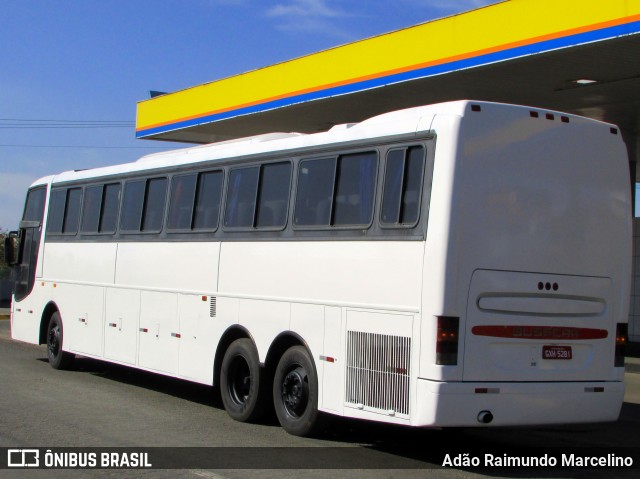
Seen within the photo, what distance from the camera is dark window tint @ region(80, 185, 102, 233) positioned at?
15.7 meters

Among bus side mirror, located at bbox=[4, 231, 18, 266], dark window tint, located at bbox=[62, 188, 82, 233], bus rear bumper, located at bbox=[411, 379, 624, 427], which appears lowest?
bus rear bumper, located at bbox=[411, 379, 624, 427]

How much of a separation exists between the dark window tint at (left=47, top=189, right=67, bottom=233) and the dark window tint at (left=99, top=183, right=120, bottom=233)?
172cm

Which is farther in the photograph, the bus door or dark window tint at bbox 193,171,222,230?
the bus door

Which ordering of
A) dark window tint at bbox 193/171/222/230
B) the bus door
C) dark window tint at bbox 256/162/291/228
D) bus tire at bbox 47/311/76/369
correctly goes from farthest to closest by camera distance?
the bus door
bus tire at bbox 47/311/76/369
dark window tint at bbox 193/171/222/230
dark window tint at bbox 256/162/291/228

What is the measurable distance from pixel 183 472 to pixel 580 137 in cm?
492

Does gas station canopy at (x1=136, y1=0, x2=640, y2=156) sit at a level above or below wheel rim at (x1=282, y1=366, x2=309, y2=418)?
above

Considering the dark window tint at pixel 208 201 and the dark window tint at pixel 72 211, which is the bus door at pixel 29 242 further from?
the dark window tint at pixel 208 201

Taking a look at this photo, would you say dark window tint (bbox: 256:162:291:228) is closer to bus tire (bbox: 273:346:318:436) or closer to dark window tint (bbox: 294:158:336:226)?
dark window tint (bbox: 294:158:336:226)

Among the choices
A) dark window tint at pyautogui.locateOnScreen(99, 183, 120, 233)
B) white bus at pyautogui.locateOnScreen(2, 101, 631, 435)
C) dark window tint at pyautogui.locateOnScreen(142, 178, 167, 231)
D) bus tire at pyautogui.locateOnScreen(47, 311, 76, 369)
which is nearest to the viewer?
white bus at pyautogui.locateOnScreen(2, 101, 631, 435)

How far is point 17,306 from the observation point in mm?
18312

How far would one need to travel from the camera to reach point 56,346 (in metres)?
16.8

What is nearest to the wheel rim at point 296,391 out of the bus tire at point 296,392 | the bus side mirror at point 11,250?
the bus tire at point 296,392

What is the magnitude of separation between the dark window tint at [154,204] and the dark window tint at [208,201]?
1004 mm

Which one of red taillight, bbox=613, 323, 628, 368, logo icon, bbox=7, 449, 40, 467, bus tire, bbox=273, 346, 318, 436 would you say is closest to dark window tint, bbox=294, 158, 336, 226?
bus tire, bbox=273, 346, 318, 436
